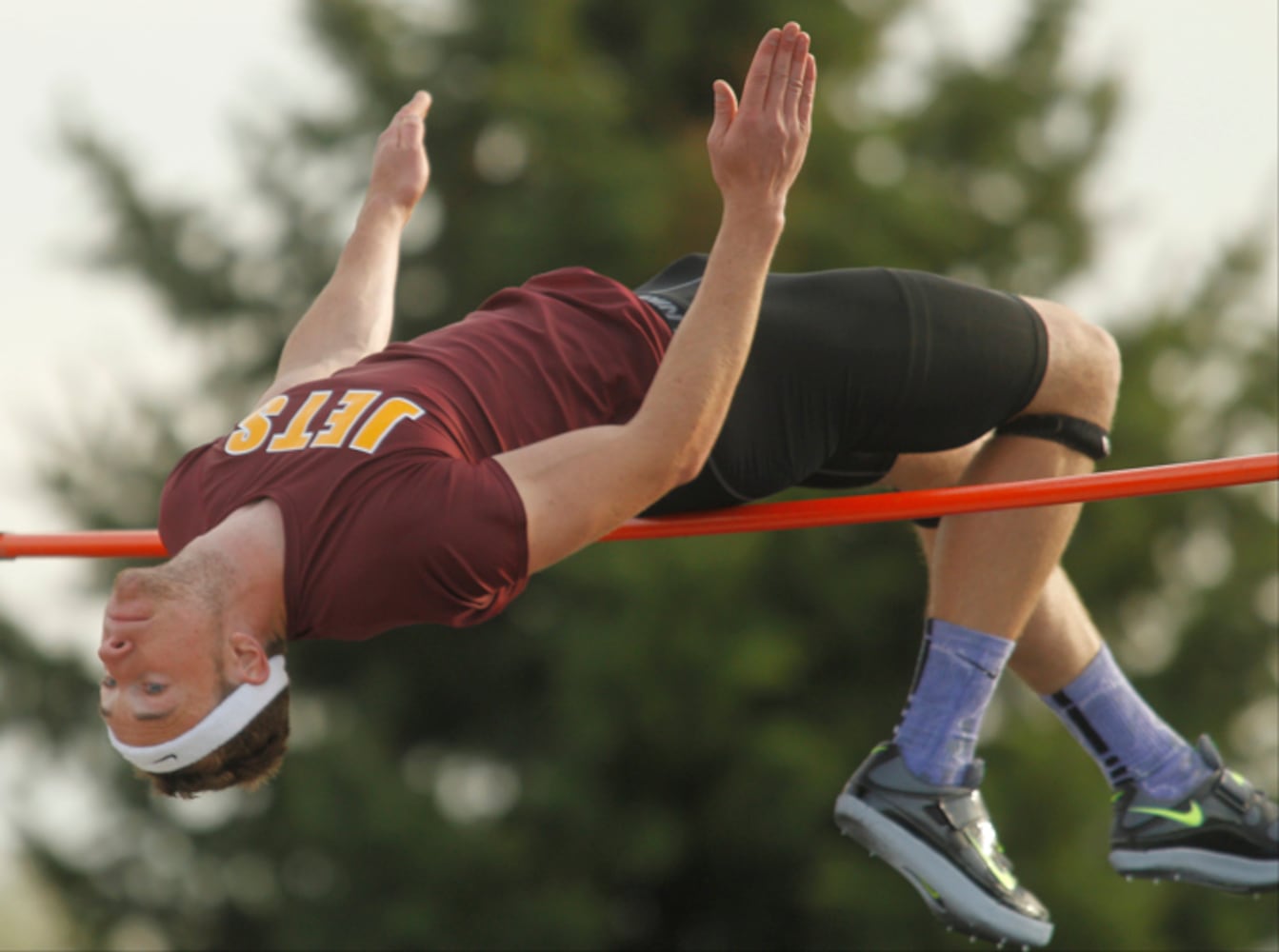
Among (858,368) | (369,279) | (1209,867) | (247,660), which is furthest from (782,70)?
(1209,867)

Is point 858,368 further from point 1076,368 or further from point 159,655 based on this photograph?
point 159,655

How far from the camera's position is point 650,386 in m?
3.12

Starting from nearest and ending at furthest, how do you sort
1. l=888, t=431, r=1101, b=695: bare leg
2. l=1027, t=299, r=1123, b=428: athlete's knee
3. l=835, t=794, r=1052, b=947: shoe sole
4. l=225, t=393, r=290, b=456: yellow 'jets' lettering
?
l=225, t=393, r=290, b=456: yellow 'jets' lettering, l=1027, t=299, r=1123, b=428: athlete's knee, l=835, t=794, r=1052, b=947: shoe sole, l=888, t=431, r=1101, b=695: bare leg

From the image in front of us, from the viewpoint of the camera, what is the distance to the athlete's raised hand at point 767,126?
2965 millimetres

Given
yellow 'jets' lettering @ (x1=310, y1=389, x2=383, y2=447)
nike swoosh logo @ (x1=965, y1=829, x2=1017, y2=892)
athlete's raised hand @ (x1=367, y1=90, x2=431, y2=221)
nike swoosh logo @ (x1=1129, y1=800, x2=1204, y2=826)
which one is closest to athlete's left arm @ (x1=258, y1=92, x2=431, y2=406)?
athlete's raised hand @ (x1=367, y1=90, x2=431, y2=221)

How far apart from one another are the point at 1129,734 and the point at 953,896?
55cm

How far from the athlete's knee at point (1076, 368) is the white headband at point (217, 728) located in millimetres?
1552

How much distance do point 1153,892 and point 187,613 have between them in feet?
24.9

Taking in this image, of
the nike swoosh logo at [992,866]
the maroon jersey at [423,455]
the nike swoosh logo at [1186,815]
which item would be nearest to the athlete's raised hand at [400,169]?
the maroon jersey at [423,455]

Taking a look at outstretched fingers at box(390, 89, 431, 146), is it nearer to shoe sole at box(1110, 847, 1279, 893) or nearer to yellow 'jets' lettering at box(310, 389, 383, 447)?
yellow 'jets' lettering at box(310, 389, 383, 447)

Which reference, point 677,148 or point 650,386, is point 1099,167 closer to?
point 677,148

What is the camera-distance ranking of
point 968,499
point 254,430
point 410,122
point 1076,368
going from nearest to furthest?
point 254,430
point 968,499
point 1076,368
point 410,122

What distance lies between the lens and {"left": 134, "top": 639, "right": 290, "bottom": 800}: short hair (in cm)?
305

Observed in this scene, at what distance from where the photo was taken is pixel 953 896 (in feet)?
12.4
